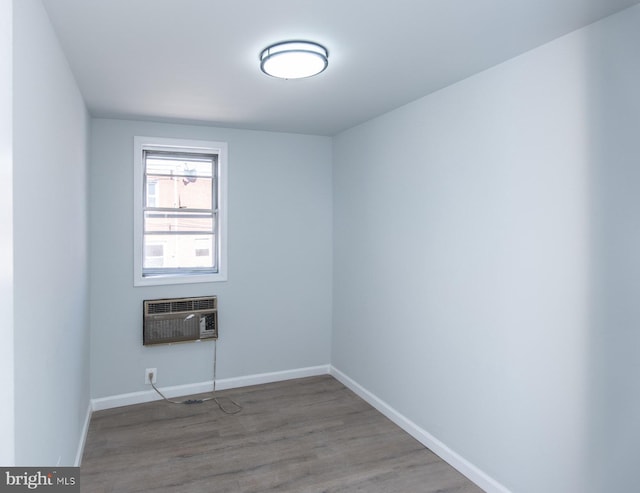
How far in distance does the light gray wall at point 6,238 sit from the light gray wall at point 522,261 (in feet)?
7.24

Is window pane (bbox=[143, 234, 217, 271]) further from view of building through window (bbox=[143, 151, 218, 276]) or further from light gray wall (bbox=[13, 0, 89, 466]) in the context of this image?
light gray wall (bbox=[13, 0, 89, 466])

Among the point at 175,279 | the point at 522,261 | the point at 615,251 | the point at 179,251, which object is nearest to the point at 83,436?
the point at 175,279

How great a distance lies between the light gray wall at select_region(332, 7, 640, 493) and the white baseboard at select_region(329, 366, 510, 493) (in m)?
0.05

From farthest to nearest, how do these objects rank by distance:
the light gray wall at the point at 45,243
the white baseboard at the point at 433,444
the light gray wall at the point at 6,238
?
1. the white baseboard at the point at 433,444
2. the light gray wall at the point at 45,243
3. the light gray wall at the point at 6,238

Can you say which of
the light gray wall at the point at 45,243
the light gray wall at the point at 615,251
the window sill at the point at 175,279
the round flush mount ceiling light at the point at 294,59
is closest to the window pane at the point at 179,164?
the window sill at the point at 175,279

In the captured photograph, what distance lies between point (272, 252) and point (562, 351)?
2706 mm

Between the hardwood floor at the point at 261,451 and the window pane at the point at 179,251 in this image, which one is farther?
the window pane at the point at 179,251

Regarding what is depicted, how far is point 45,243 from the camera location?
1.76 meters

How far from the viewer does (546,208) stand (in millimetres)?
2125

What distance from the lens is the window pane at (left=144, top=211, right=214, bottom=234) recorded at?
3865mm

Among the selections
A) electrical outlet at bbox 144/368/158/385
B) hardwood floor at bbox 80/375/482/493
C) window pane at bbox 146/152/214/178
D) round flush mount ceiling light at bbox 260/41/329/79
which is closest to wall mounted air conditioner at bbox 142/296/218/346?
electrical outlet at bbox 144/368/158/385

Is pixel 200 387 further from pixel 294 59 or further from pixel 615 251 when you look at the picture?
→ pixel 615 251

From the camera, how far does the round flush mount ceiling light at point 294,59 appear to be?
2.10 metres

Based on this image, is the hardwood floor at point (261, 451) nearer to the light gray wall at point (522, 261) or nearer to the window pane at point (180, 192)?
the light gray wall at point (522, 261)
